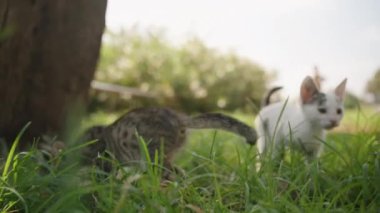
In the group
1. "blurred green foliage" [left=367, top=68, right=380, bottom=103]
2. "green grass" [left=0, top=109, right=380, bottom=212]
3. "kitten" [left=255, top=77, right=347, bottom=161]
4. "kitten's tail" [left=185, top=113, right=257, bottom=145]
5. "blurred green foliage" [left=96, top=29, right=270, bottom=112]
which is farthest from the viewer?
"blurred green foliage" [left=96, top=29, right=270, bottom=112]

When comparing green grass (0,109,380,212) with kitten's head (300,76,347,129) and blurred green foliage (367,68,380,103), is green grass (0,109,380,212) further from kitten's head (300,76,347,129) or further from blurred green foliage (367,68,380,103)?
blurred green foliage (367,68,380,103)

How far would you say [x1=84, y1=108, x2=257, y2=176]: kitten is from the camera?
2.71 meters

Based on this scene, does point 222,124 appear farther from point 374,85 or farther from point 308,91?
point 374,85

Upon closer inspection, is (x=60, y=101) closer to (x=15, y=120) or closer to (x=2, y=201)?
(x=15, y=120)

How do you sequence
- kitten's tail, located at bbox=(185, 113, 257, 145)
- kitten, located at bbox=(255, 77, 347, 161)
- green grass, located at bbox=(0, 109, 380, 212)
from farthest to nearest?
1. kitten, located at bbox=(255, 77, 347, 161)
2. kitten's tail, located at bbox=(185, 113, 257, 145)
3. green grass, located at bbox=(0, 109, 380, 212)

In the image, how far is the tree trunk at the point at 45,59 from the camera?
3.33 m

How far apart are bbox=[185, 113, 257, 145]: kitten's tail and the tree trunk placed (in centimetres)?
127

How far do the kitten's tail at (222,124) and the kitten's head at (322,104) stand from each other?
64cm

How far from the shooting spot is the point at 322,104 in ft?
10.3

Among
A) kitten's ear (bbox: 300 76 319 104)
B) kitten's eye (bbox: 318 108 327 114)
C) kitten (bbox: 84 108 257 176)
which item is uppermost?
kitten's ear (bbox: 300 76 319 104)

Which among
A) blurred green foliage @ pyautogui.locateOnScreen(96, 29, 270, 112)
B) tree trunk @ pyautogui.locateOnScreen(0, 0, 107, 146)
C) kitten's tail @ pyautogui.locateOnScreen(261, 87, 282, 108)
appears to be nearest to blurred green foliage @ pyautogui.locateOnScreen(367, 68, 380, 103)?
kitten's tail @ pyautogui.locateOnScreen(261, 87, 282, 108)

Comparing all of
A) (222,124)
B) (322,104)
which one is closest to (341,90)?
(322,104)

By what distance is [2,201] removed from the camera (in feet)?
6.33

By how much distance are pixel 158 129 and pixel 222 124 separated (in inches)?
13.7
